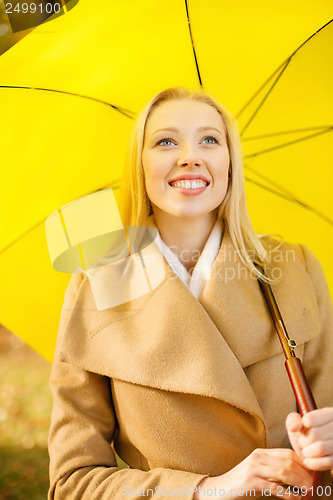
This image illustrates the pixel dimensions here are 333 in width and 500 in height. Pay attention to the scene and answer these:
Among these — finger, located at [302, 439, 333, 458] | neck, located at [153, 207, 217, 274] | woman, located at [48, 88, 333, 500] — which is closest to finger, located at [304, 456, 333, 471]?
finger, located at [302, 439, 333, 458]

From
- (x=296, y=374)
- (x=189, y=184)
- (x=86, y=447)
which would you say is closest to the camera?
(x=296, y=374)

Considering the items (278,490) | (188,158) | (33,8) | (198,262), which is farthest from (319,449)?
(33,8)

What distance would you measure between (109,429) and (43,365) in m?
0.41

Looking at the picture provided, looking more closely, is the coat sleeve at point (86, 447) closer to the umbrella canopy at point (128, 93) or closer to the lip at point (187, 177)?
the umbrella canopy at point (128, 93)

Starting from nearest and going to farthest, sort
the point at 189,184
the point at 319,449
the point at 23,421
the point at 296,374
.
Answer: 1. the point at 319,449
2. the point at 296,374
3. the point at 189,184
4. the point at 23,421

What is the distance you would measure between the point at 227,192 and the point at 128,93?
1.25 ft

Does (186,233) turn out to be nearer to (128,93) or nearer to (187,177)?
(187,177)

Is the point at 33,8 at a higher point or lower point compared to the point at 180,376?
higher

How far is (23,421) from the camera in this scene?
1943mm

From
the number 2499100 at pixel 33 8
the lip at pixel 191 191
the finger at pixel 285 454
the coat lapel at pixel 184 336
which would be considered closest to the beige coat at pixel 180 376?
the coat lapel at pixel 184 336

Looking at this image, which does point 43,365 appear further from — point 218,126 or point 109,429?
point 218,126

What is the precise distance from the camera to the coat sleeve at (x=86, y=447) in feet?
4.55

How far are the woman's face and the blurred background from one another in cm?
73

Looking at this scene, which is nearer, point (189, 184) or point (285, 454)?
point (285, 454)
